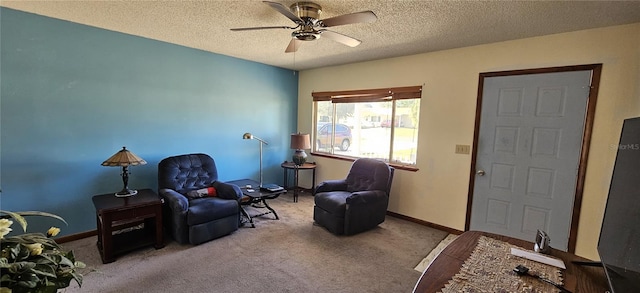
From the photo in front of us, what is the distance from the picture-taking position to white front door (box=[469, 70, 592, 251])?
269 cm

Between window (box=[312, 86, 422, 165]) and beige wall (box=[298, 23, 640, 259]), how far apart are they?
0.14m

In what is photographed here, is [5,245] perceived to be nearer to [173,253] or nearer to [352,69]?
[173,253]

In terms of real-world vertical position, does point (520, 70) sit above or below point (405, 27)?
below

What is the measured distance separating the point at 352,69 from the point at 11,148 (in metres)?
4.16

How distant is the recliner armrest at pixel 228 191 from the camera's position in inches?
130

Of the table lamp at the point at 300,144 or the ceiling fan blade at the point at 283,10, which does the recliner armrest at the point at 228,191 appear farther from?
the ceiling fan blade at the point at 283,10

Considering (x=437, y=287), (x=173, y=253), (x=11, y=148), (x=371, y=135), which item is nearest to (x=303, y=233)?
(x=173, y=253)

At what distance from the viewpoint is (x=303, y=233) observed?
131 inches

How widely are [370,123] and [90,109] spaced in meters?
3.65

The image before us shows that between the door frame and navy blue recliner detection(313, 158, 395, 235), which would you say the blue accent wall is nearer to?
navy blue recliner detection(313, 158, 395, 235)

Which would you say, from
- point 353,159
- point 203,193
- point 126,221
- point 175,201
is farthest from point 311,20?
point 353,159

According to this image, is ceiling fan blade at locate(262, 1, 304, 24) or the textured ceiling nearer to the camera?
ceiling fan blade at locate(262, 1, 304, 24)

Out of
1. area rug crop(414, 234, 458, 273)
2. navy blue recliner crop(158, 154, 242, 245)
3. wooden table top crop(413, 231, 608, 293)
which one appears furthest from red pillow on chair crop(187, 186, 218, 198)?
wooden table top crop(413, 231, 608, 293)

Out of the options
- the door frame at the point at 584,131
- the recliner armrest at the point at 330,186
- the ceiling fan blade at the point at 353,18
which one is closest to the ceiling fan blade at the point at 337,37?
the ceiling fan blade at the point at 353,18
